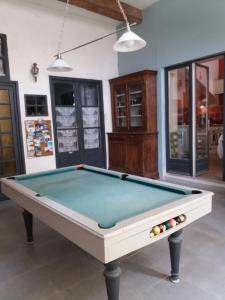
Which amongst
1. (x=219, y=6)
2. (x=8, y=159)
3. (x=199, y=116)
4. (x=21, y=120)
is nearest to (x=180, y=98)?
(x=199, y=116)

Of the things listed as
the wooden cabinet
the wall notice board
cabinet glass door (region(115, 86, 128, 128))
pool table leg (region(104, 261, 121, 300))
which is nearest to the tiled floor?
→ pool table leg (region(104, 261, 121, 300))

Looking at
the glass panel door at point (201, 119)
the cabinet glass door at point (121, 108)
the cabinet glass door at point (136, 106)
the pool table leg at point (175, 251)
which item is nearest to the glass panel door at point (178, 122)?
the glass panel door at point (201, 119)

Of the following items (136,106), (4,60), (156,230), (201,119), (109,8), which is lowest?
(156,230)

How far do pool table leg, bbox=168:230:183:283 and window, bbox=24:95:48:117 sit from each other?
3.77 m

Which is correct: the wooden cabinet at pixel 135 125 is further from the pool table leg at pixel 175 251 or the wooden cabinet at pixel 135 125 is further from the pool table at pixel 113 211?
the pool table leg at pixel 175 251

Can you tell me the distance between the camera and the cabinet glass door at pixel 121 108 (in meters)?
5.81

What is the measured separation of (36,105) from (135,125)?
218cm

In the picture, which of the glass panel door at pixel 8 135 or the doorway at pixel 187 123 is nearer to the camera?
the glass panel door at pixel 8 135

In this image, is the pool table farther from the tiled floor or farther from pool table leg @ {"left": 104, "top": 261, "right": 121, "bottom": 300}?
the tiled floor

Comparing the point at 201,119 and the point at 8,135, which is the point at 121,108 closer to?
the point at 201,119

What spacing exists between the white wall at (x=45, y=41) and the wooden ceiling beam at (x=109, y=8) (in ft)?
1.91

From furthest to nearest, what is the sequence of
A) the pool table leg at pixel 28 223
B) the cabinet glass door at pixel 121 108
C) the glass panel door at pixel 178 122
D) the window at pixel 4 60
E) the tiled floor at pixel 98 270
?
the cabinet glass door at pixel 121 108 → the glass panel door at pixel 178 122 → the window at pixel 4 60 → the pool table leg at pixel 28 223 → the tiled floor at pixel 98 270

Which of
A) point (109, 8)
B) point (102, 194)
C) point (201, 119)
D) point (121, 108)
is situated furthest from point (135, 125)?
point (102, 194)

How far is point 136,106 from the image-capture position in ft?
18.2
